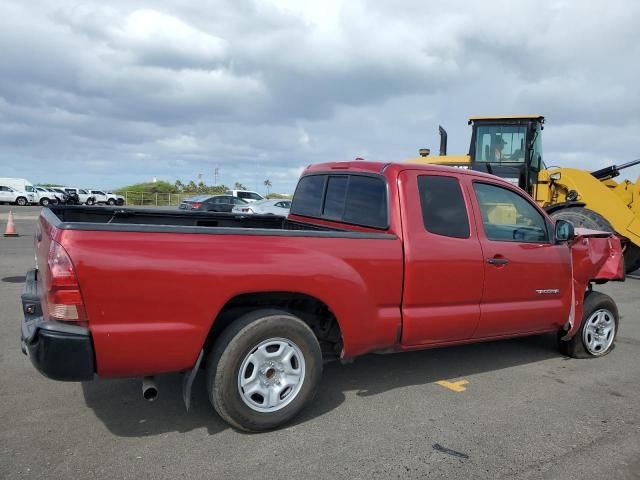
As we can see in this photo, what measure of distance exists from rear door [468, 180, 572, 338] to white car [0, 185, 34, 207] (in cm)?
4643

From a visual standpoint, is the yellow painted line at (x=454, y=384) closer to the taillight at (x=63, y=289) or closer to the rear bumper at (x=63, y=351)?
the rear bumper at (x=63, y=351)

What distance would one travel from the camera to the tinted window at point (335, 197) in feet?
15.4

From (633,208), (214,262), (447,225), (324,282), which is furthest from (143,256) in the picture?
(633,208)

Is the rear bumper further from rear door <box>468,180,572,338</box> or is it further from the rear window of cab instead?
rear door <box>468,180,572,338</box>

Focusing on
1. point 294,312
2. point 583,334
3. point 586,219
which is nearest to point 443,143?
point 586,219

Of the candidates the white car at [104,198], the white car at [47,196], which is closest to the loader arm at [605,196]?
the white car at [47,196]

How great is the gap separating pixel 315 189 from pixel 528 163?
24.9 feet

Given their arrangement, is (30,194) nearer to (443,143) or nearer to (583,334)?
(443,143)

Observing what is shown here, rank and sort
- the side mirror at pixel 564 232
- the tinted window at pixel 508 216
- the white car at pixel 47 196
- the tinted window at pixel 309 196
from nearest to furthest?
the tinted window at pixel 508 216 → the side mirror at pixel 564 232 → the tinted window at pixel 309 196 → the white car at pixel 47 196

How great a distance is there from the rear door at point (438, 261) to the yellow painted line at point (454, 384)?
1.52 ft

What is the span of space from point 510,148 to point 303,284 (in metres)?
9.41

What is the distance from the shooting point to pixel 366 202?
4.36 meters

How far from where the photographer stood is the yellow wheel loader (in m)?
10.6

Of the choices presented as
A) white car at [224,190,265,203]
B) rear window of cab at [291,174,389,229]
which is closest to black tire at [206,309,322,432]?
rear window of cab at [291,174,389,229]
